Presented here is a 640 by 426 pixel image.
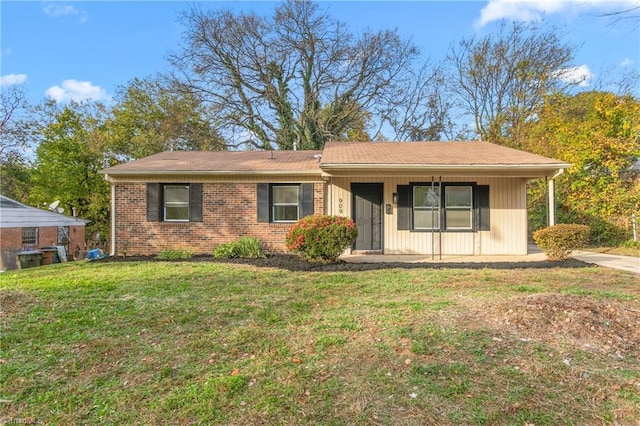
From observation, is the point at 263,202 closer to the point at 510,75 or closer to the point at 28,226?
the point at 28,226

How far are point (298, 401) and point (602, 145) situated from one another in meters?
14.2

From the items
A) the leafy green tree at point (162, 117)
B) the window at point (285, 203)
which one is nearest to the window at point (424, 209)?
the window at point (285, 203)

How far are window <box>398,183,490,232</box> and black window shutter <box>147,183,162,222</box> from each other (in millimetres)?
7055

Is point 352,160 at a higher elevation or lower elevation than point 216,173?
higher

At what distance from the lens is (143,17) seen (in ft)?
32.7

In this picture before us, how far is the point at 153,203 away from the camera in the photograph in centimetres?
1044

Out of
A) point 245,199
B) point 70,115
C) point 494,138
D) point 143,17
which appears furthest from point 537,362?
point 70,115

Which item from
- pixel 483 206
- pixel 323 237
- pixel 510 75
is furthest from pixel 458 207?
pixel 510 75

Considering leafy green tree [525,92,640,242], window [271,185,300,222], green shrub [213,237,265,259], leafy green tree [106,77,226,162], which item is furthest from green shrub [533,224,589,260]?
leafy green tree [106,77,226,162]

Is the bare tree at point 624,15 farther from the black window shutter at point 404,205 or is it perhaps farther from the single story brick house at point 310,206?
the black window shutter at point 404,205

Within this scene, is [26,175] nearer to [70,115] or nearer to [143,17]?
[70,115]

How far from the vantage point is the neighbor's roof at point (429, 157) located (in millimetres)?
8984

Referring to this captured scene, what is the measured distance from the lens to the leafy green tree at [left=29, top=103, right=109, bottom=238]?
18328 millimetres

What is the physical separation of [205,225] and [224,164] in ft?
6.55
